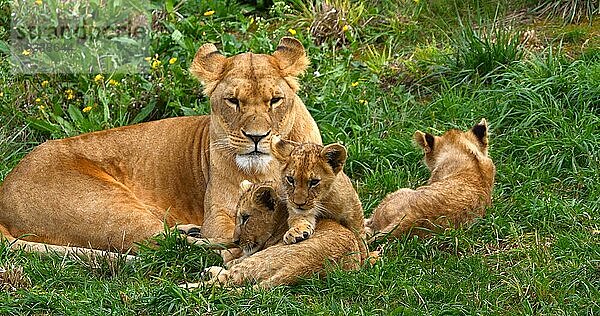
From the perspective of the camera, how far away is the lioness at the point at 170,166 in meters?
6.57

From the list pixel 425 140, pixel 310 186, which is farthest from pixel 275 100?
pixel 425 140

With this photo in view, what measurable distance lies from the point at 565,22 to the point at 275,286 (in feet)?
15.4

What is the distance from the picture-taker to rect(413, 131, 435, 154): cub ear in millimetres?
7395

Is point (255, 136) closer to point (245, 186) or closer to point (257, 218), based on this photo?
point (245, 186)

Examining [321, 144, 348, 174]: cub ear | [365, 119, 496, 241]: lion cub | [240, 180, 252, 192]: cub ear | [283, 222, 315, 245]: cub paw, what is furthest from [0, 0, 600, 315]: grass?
[321, 144, 348, 174]: cub ear

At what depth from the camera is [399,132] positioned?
27.6 feet

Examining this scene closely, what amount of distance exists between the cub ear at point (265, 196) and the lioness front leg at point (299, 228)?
0.15 m

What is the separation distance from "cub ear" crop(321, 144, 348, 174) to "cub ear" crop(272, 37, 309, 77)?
Answer: 0.91 metres

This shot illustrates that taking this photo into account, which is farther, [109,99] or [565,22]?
[565,22]

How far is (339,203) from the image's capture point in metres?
6.11

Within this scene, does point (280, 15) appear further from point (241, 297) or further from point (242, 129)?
point (241, 297)

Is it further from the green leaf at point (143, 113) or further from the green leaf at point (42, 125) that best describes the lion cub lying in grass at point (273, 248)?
the green leaf at point (42, 125)

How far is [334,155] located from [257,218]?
54 cm

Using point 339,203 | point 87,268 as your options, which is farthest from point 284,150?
point 87,268
